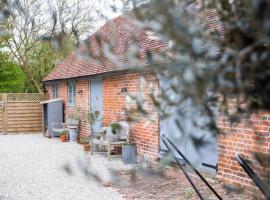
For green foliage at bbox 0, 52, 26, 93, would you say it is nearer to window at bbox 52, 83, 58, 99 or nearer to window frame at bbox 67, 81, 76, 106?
window at bbox 52, 83, 58, 99

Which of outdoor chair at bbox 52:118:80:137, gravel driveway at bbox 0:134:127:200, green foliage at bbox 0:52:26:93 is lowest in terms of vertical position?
gravel driveway at bbox 0:134:127:200

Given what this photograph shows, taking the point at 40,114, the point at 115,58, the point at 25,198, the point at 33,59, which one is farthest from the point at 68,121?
the point at 115,58

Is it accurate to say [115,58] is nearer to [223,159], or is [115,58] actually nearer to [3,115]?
[223,159]

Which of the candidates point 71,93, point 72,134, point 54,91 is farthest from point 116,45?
point 54,91

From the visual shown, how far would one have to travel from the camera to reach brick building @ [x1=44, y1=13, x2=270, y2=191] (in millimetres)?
→ 1647

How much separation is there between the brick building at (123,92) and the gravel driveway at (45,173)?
1149 mm

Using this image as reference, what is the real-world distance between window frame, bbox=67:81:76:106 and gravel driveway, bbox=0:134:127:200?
6.83ft

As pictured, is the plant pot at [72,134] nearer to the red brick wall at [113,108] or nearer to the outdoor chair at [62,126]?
the outdoor chair at [62,126]

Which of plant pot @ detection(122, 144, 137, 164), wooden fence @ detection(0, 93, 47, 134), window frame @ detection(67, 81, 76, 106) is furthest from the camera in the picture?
wooden fence @ detection(0, 93, 47, 134)

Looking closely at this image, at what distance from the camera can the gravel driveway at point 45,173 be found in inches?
288

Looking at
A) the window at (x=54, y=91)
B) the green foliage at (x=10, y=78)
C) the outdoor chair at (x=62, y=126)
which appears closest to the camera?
the outdoor chair at (x=62, y=126)

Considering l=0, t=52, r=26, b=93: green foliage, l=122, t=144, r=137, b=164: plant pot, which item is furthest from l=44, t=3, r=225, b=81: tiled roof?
l=0, t=52, r=26, b=93: green foliage

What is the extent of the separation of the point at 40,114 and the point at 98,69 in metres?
7.29

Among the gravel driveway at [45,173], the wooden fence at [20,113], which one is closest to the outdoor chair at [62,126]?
the gravel driveway at [45,173]
